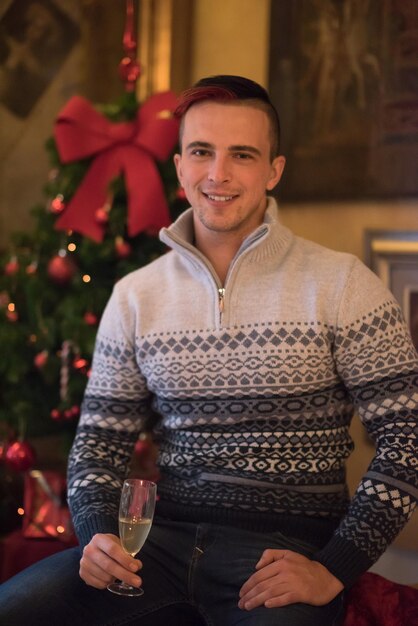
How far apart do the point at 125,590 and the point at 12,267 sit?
1.47 metres

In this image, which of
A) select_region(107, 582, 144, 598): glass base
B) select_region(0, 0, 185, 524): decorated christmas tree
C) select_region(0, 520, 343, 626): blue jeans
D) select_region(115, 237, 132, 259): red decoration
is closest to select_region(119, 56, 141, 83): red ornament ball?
select_region(0, 0, 185, 524): decorated christmas tree

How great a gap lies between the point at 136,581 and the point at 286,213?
170 centimetres

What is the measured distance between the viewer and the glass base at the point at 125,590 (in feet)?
6.60

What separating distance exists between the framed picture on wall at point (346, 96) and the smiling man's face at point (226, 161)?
0.71 meters

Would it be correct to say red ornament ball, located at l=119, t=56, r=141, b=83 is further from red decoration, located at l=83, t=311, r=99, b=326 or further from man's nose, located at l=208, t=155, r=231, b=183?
man's nose, located at l=208, t=155, r=231, b=183

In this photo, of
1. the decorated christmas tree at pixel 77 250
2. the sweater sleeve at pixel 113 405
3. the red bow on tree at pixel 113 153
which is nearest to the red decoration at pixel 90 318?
the decorated christmas tree at pixel 77 250

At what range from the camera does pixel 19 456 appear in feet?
9.87

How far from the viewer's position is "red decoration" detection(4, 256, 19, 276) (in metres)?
3.18

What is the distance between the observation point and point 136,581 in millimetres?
1978

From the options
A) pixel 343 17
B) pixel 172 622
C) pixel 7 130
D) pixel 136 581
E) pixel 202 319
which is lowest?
pixel 172 622

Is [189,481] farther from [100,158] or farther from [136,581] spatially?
[100,158]

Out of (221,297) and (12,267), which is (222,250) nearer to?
(221,297)

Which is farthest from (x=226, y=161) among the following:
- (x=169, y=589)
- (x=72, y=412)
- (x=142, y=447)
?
(x=142, y=447)

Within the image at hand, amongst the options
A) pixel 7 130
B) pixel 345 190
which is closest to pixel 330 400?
pixel 345 190
